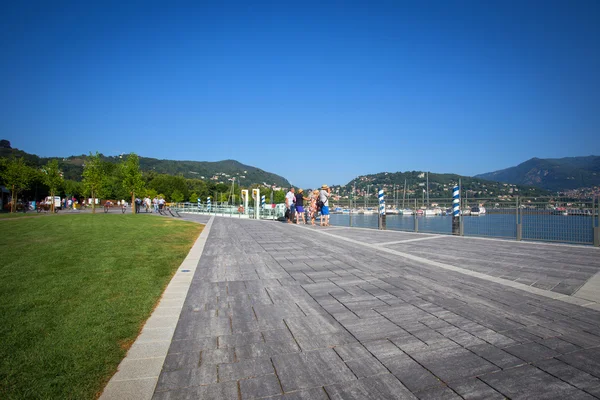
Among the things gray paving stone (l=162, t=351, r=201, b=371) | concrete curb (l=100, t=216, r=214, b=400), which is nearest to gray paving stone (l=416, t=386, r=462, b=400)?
gray paving stone (l=162, t=351, r=201, b=371)

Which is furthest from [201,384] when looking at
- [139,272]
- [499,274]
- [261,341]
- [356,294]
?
[499,274]

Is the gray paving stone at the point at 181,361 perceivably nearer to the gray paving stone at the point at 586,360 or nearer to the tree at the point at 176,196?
the gray paving stone at the point at 586,360

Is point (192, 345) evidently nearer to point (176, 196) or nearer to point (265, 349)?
point (265, 349)

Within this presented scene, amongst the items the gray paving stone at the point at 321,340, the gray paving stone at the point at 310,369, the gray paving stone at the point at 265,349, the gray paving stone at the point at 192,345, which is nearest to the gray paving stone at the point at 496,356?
the gray paving stone at the point at 321,340

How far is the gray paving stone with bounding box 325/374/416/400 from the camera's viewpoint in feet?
6.91

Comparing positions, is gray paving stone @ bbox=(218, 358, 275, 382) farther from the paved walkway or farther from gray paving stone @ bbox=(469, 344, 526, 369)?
gray paving stone @ bbox=(469, 344, 526, 369)

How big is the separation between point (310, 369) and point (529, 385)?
1.47 metres

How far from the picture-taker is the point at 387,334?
10.1ft

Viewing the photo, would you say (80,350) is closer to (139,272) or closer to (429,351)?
(429,351)

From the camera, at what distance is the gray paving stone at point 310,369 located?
2.28 m

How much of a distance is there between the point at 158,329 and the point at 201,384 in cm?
120

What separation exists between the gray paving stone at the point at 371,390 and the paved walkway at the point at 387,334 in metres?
0.01

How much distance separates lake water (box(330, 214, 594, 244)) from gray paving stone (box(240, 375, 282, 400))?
34.0ft

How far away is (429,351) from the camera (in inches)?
108
